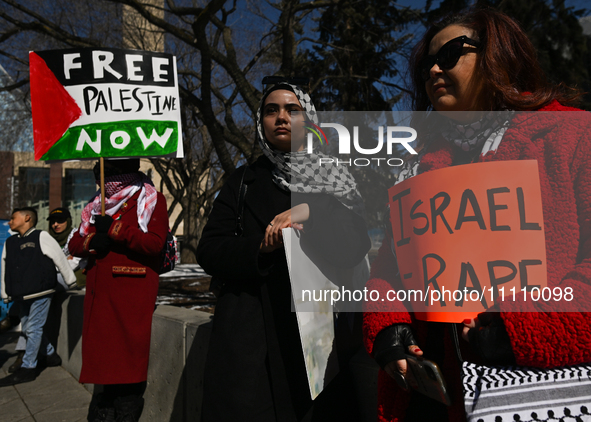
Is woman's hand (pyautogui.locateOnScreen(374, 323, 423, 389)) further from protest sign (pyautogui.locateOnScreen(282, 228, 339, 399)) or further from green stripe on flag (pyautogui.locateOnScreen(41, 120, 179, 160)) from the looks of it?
green stripe on flag (pyautogui.locateOnScreen(41, 120, 179, 160))

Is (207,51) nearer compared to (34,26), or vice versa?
(207,51)

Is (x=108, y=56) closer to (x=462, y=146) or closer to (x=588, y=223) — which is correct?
(x=462, y=146)

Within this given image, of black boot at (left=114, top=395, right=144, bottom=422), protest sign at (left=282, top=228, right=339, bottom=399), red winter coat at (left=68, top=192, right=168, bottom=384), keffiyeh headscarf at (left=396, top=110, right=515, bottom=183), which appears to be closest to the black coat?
protest sign at (left=282, top=228, right=339, bottom=399)

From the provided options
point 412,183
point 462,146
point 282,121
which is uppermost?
point 282,121

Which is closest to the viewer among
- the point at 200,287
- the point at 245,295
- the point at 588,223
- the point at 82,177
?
the point at 588,223

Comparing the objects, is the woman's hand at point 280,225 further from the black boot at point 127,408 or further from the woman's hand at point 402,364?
the black boot at point 127,408

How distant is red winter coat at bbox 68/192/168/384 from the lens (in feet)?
10.2

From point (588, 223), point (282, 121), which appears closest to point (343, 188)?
point (282, 121)

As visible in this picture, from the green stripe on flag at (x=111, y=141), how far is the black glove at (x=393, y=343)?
2676 millimetres

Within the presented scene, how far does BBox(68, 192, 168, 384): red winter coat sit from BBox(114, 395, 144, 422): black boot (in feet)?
0.63

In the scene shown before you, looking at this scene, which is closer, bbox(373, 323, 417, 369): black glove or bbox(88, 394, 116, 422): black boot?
bbox(373, 323, 417, 369): black glove

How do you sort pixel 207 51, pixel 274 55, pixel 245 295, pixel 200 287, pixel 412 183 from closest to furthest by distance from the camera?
pixel 412 183 → pixel 245 295 → pixel 207 51 → pixel 200 287 → pixel 274 55

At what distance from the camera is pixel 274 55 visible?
10438 mm

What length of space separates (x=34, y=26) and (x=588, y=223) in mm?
7536
